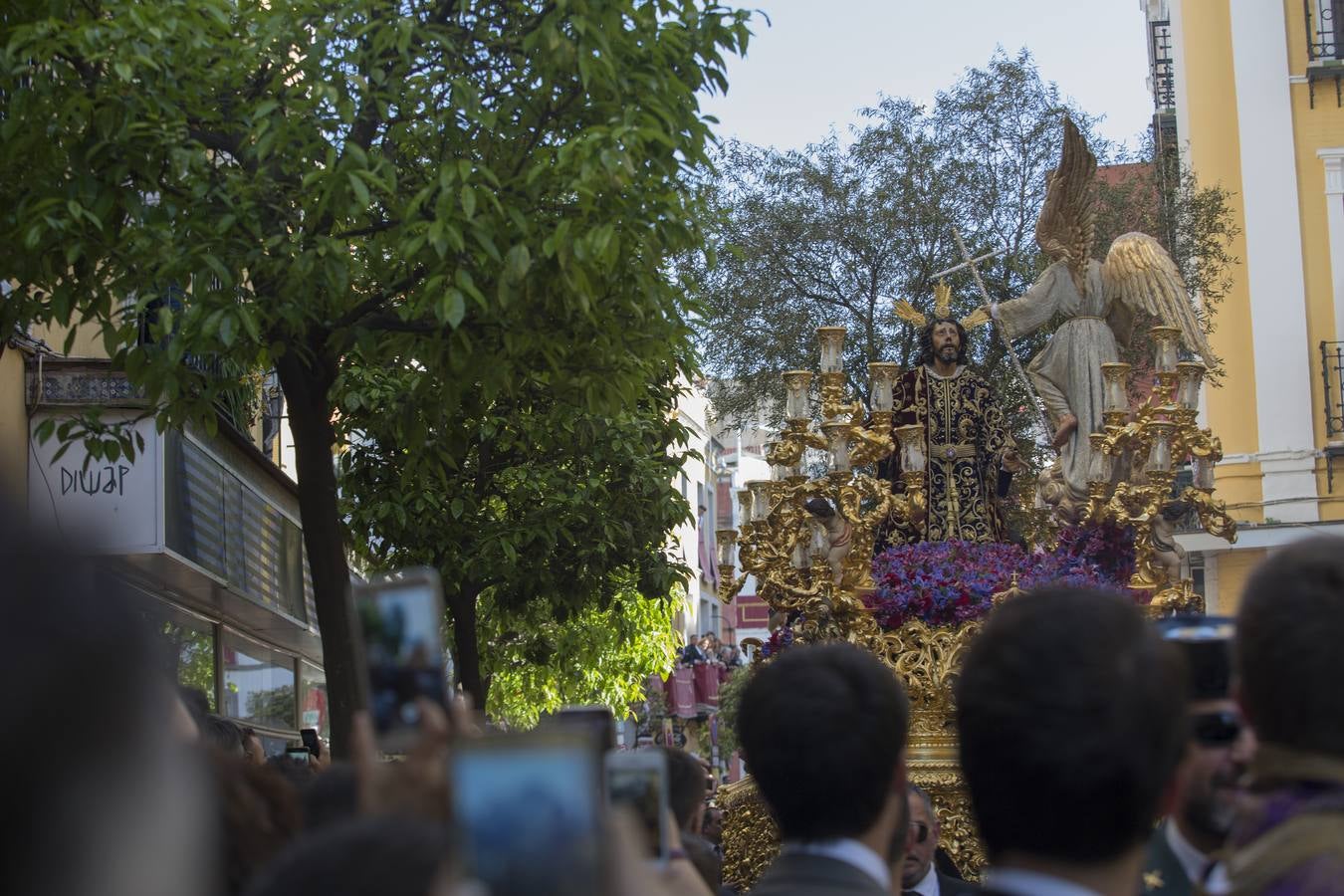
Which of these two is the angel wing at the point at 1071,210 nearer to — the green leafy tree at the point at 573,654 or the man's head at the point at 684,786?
the green leafy tree at the point at 573,654

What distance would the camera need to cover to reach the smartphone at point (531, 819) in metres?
1.78

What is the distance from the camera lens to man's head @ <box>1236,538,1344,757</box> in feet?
9.09

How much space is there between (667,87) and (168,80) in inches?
86.9

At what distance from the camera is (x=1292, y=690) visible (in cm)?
278

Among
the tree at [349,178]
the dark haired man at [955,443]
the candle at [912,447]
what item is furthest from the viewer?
the dark haired man at [955,443]

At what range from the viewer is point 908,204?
21984 mm

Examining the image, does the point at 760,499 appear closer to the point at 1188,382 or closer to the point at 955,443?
the point at 955,443

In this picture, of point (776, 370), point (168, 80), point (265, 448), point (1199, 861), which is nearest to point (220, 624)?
point (265, 448)

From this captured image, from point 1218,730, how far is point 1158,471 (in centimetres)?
698

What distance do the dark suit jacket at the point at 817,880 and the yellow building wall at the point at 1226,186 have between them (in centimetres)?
2040

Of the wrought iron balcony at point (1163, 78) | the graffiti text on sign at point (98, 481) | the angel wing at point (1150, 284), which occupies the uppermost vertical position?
the wrought iron balcony at point (1163, 78)

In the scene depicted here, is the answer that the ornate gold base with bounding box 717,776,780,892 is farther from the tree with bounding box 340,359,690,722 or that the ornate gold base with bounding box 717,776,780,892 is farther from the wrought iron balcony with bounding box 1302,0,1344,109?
the wrought iron balcony with bounding box 1302,0,1344,109

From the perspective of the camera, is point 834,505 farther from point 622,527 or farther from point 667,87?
point 622,527

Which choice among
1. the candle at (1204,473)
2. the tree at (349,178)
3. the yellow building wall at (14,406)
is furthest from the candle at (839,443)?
the yellow building wall at (14,406)
